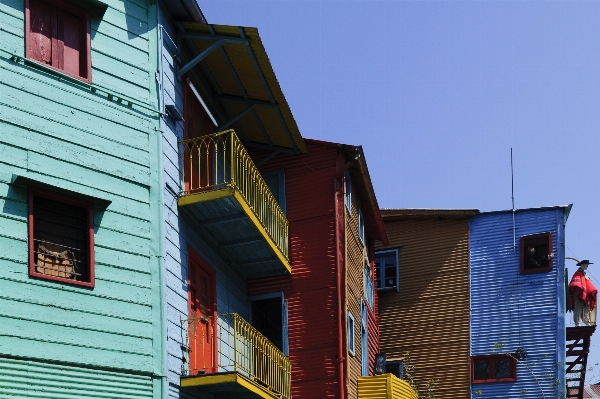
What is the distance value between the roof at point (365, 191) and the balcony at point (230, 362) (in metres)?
5.58

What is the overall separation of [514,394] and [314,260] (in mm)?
11206

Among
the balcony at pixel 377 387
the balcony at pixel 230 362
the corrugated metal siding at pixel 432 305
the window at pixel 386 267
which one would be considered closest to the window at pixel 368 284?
the corrugated metal siding at pixel 432 305

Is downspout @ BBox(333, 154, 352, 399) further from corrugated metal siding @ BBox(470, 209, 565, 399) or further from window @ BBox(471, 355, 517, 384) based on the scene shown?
window @ BBox(471, 355, 517, 384)

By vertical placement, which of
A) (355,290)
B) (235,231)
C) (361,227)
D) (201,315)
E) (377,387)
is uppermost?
(361,227)

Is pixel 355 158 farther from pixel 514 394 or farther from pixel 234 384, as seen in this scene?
pixel 514 394

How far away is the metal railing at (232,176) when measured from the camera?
63.8ft

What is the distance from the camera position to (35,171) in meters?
15.5

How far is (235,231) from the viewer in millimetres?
20922

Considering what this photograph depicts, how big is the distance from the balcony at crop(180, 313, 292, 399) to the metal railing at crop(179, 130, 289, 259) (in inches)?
95.1

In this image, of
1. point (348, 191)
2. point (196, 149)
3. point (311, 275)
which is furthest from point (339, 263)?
point (196, 149)

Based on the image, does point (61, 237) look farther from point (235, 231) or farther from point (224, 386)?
point (235, 231)

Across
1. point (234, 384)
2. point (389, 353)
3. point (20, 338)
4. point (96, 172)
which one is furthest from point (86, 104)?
point (389, 353)

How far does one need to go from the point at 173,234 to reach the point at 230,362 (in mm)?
4193

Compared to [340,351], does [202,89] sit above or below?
above
